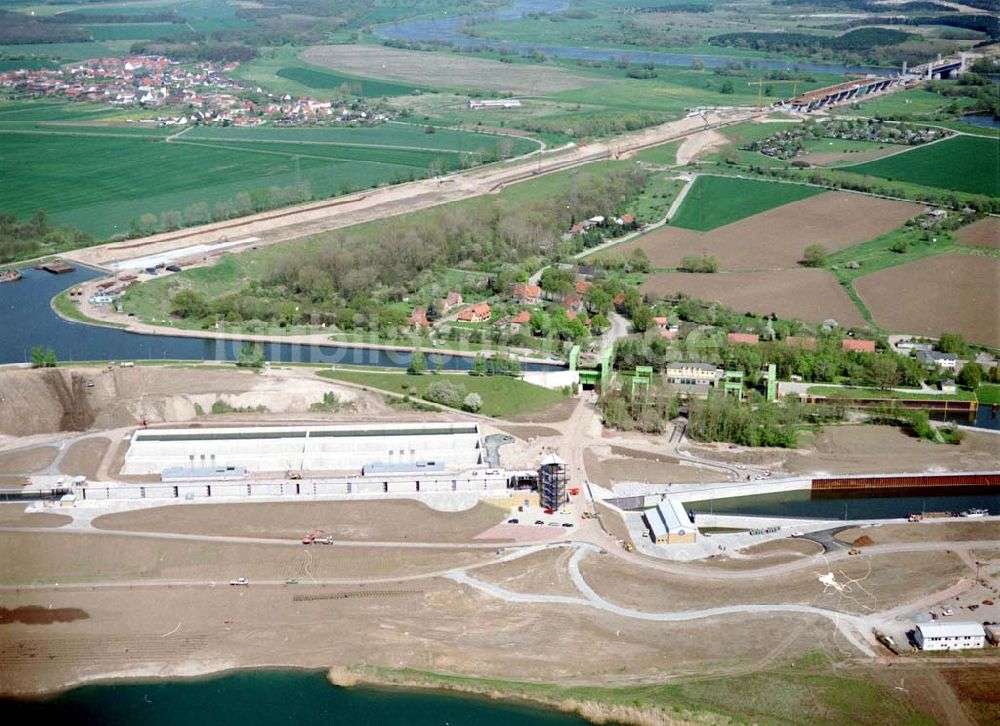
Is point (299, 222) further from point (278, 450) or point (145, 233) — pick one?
point (278, 450)

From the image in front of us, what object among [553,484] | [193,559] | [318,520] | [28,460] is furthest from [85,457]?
[553,484]

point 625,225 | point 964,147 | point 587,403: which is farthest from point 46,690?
point 964,147

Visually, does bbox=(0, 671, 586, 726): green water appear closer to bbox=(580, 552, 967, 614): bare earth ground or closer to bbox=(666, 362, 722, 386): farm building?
bbox=(580, 552, 967, 614): bare earth ground

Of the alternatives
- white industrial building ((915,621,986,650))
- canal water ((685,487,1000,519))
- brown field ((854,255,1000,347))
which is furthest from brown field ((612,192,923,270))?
white industrial building ((915,621,986,650))

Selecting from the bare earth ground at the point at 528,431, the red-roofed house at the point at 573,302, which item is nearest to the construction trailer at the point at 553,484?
the bare earth ground at the point at 528,431

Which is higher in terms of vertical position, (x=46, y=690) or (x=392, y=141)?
(x=392, y=141)

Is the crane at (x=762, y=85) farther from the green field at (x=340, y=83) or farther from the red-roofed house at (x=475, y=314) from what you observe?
the red-roofed house at (x=475, y=314)

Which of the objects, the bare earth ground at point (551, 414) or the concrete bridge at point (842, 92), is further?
the concrete bridge at point (842, 92)
